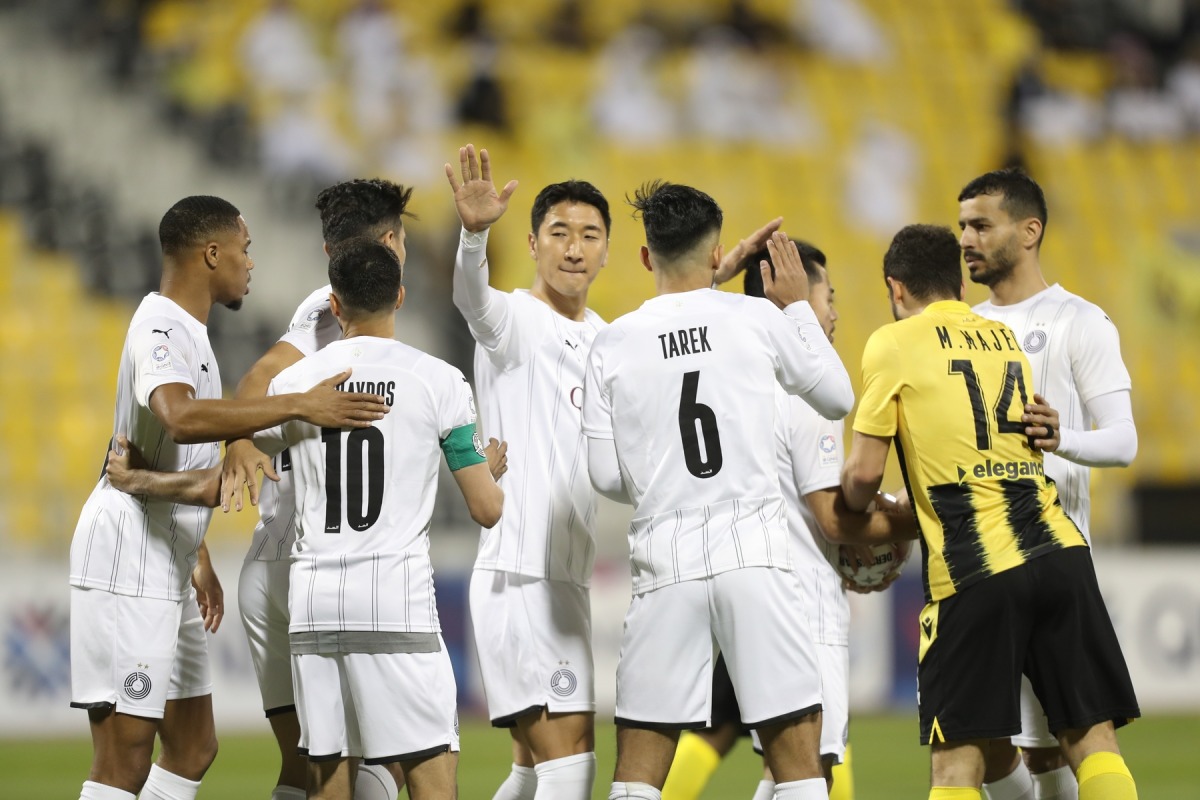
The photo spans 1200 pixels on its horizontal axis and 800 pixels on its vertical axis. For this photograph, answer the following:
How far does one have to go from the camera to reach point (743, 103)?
603 inches

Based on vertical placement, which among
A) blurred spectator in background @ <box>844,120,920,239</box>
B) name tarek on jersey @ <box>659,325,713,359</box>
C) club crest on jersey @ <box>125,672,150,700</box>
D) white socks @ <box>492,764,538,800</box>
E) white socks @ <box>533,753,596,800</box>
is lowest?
white socks @ <box>492,764,538,800</box>

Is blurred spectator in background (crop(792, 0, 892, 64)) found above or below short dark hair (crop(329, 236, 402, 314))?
above

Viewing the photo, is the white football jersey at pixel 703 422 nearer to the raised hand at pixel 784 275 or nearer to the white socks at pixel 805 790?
the raised hand at pixel 784 275

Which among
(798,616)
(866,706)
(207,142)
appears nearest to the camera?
(798,616)

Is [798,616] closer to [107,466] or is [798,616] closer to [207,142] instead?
[107,466]

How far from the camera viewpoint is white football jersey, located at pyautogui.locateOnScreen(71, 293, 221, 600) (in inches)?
187

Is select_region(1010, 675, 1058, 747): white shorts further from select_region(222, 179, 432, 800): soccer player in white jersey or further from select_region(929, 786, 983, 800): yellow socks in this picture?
select_region(222, 179, 432, 800): soccer player in white jersey

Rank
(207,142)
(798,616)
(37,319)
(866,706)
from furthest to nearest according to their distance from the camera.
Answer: (207,142) < (37,319) < (866,706) < (798,616)

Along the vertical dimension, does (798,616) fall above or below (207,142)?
below

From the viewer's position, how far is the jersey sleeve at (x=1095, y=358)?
17.3 feet

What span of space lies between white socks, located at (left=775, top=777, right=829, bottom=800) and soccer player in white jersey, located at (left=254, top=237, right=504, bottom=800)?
104 cm

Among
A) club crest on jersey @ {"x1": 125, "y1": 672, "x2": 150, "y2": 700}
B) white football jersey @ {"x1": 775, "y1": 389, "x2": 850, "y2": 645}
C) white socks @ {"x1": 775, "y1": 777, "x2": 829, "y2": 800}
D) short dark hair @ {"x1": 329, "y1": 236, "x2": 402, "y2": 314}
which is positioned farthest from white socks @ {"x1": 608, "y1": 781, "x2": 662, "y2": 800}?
short dark hair @ {"x1": 329, "y1": 236, "x2": 402, "y2": 314}

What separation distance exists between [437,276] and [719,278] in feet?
26.7

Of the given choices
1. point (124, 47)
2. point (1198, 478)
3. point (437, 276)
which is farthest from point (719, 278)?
point (124, 47)
